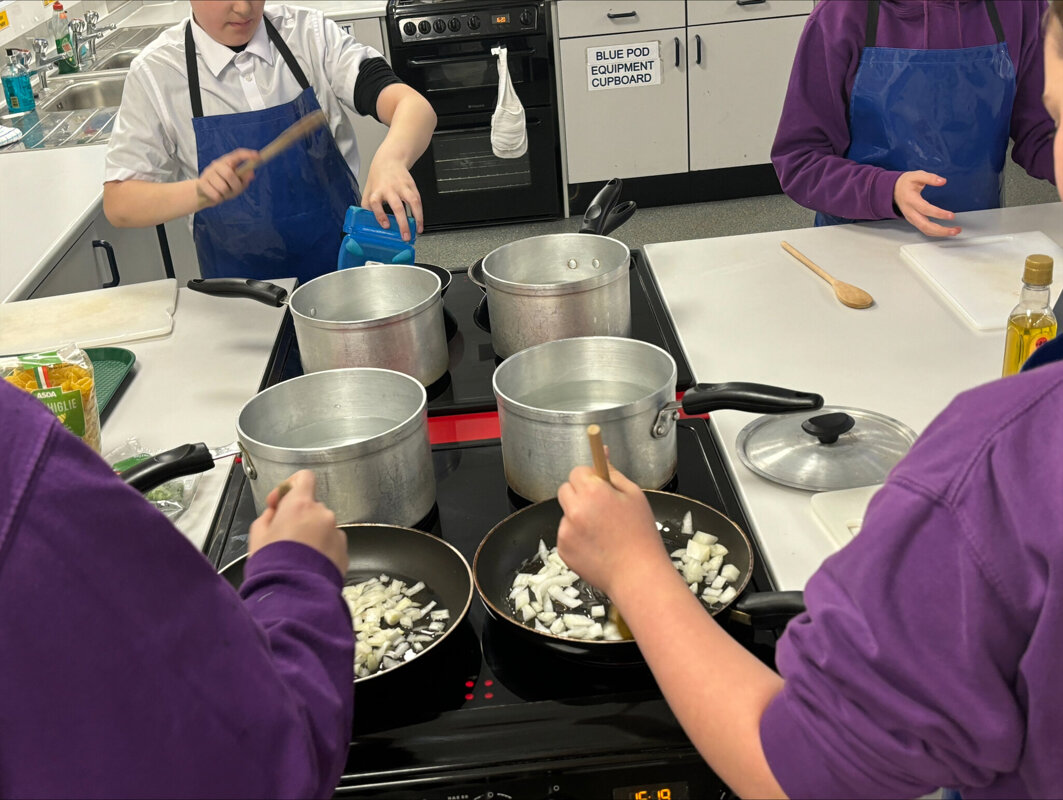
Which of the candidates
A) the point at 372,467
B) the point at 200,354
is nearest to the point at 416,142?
the point at 200,354

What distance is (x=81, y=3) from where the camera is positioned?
13.6 ft

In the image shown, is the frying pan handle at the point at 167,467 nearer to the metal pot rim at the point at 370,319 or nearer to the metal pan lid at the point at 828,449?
the metal pot rim at the point at 370,319

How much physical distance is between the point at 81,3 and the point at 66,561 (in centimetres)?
427

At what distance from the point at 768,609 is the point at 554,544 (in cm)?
29

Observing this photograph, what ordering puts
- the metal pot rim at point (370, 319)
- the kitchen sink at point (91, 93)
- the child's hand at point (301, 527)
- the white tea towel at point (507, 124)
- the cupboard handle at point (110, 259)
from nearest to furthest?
the child's hand at point (301, 527) → the metal pot rim at point (370, 319) → the cupboard handle at point (110, 259) → the kitchen sink at point (91, 93) → the white tea towel at point (507, 124)

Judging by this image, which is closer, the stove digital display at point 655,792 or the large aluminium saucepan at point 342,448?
the stove digital display at point 655,792

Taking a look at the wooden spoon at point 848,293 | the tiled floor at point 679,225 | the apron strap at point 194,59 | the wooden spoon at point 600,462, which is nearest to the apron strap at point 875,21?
the wooden spoon at point 848,293

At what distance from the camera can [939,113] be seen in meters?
2.00

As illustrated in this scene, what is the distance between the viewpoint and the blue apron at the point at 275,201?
2.06 meters

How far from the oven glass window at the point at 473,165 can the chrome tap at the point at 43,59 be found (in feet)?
4.75

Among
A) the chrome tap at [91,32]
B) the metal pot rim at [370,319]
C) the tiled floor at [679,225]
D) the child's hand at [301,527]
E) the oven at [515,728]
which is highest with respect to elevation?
the chrome tap at [91,32]

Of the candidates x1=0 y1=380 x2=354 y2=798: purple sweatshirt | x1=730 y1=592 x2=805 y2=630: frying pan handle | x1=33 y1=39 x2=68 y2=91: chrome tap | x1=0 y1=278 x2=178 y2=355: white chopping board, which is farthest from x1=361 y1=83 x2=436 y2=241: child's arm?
x1=33 y1=39 x2=68 y2=91: chrome tap

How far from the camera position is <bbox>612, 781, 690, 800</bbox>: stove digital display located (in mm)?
927

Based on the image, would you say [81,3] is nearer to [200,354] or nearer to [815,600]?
[200,354]
